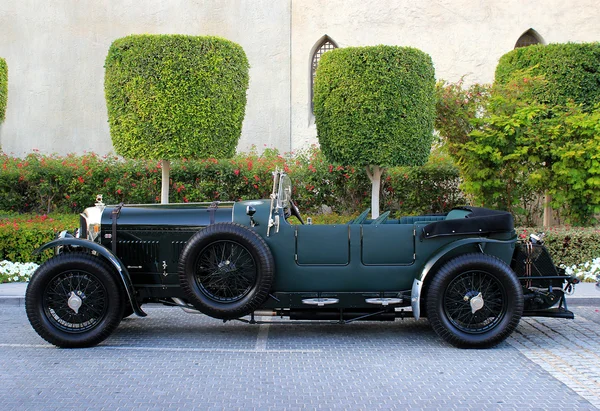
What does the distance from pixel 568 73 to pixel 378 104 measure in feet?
13.4

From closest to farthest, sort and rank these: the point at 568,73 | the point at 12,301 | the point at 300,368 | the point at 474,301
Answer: the point at 300,368
the point at 474,301
the point at 12,301
the point at 568,73

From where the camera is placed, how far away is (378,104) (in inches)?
408

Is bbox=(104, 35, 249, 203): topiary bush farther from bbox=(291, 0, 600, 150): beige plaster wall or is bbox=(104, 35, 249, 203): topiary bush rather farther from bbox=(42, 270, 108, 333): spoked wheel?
bbox=(291, 0, 600, 150): beige plaster wall

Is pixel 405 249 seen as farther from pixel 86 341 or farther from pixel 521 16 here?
pixel 521 16

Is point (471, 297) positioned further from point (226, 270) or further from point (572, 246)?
point (572, 246)

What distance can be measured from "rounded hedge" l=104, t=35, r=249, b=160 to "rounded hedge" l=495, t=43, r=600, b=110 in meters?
5.39

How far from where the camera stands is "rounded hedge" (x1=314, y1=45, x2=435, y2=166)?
10.4 m

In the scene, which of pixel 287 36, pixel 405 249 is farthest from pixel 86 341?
pixel 287 36

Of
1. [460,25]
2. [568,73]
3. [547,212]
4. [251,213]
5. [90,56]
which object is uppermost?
[460,25]

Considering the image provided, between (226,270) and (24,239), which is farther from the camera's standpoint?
(24,239)

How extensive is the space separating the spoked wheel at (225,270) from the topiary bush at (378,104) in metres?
4.51

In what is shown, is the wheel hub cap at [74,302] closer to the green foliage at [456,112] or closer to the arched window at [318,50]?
the green foliage at [456,112]

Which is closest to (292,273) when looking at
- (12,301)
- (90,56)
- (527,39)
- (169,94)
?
(12,301)

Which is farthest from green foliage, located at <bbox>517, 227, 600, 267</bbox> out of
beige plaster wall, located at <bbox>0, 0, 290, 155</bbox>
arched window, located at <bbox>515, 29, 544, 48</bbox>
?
beige plaster wall, located at <bbox>0, 0, 290, 155</bbox>
